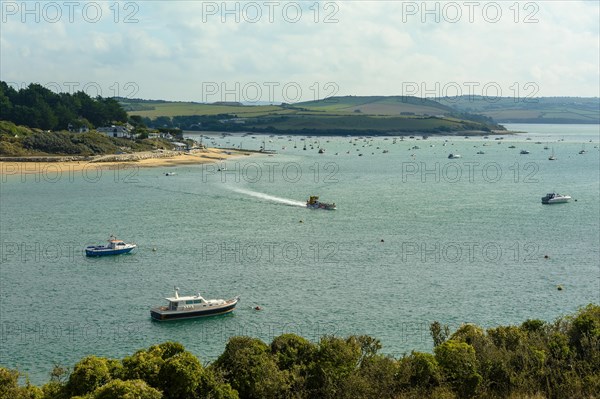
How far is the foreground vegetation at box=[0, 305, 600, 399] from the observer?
23562 millimetres

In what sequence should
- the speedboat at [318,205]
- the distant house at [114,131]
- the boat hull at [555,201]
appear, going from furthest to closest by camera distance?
the distant house at [114,131] < the boat hull at [555,201] < the speedboat at [318,205]

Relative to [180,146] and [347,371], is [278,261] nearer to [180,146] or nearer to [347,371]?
[347,371]

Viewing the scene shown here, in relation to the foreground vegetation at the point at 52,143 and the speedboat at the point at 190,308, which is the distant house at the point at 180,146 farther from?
the speedboat at the point at 190,308

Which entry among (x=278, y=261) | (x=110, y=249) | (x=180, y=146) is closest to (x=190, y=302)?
(x=278, y=261)

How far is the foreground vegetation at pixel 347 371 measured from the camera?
23.6 metres

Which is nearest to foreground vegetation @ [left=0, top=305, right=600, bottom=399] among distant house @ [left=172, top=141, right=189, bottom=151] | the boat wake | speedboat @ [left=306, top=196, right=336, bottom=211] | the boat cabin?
the boat cabin

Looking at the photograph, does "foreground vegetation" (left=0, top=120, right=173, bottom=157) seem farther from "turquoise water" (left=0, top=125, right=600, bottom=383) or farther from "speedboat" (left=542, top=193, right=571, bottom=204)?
"speedboat" (left=542, top=193, right=571, bottom=204)

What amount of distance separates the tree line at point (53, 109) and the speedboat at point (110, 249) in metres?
103

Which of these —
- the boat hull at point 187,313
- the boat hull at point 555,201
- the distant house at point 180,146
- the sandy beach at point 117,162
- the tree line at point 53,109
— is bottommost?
the boat hull at point 187,313

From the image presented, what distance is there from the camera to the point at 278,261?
5406cm

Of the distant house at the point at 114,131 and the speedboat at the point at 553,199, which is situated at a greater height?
the distant house at the point at 114,131

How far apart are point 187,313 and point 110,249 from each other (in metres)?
16.8

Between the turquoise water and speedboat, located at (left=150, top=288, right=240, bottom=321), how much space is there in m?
0.52

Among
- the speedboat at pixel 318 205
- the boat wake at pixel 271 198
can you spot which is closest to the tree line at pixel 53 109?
the boat wake at pixel 271 198
